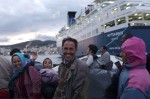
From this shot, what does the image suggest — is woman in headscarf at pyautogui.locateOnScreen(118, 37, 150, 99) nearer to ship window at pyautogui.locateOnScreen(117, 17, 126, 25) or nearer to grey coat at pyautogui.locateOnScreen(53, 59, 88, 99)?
grey coat at pyautogui.locateOnScreen(53, 59, 88, 99)

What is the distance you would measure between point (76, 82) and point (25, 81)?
35.9 inches

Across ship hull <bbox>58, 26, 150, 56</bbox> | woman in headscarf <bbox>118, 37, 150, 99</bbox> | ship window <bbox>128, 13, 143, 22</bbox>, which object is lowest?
woman in headscarf <bbox>118, 37, 150, 99</bbox>

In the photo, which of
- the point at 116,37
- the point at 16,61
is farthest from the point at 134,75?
the point at 116,37

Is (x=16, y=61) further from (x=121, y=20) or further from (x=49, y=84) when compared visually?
(x=121, y=20)

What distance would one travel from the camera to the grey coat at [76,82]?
3359 millimetres

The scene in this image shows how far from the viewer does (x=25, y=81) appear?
159 inches

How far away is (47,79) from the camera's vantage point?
414 cm

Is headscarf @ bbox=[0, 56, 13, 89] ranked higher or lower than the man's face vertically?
lower

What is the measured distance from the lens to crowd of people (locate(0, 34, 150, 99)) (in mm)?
2617

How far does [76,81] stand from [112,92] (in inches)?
16.1

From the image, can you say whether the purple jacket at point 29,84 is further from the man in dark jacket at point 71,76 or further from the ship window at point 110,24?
the ship window at point 110,24

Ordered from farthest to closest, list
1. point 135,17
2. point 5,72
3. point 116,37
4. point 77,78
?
point 116,37 → point 135,17 → point 5,72 → point 77,78

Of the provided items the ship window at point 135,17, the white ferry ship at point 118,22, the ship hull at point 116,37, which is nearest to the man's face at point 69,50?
the ship hull at point 116,37

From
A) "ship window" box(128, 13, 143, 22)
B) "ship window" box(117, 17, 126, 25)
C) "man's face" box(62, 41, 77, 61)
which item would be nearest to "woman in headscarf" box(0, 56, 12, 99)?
"man's face" box(62, 41, 77, 61)
